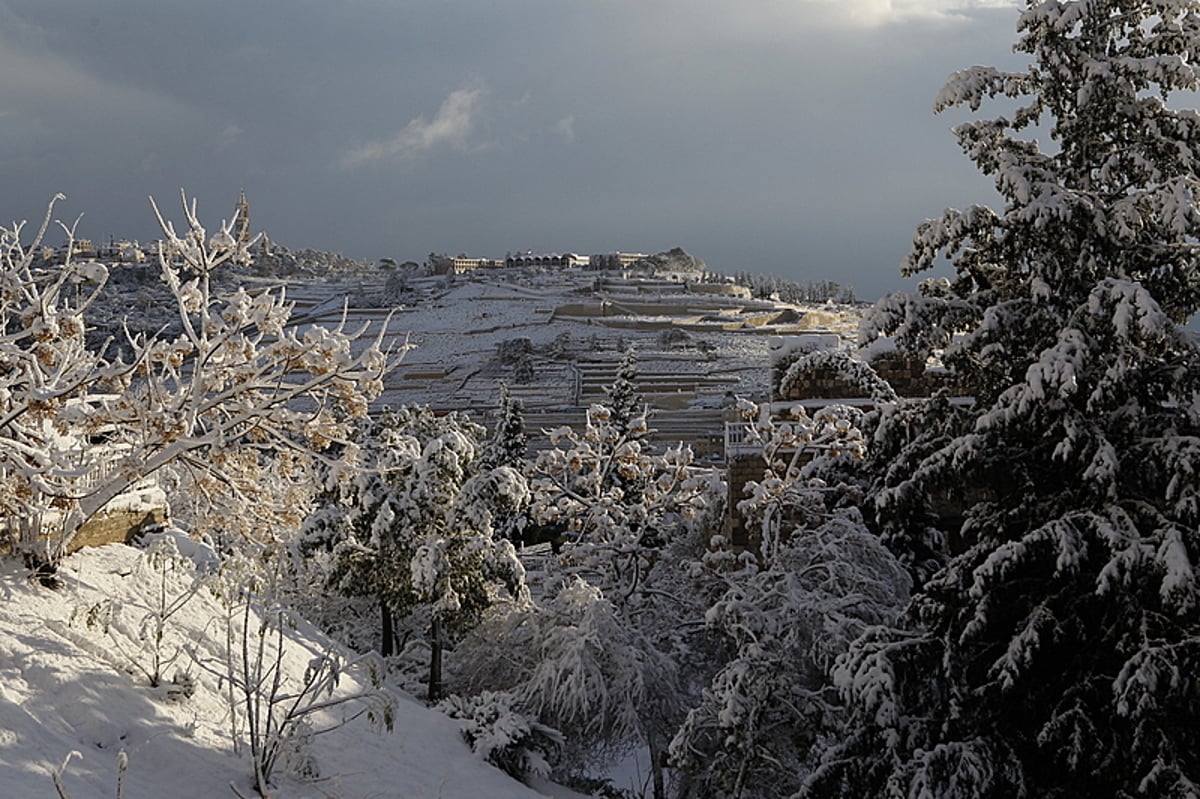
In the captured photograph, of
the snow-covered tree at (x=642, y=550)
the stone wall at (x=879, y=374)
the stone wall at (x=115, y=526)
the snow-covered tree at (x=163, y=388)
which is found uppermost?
the snow-covered tree at (x=163, y=388)

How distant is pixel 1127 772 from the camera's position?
450cm

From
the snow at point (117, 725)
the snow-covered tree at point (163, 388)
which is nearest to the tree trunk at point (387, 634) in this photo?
the snow at point (117, 725)

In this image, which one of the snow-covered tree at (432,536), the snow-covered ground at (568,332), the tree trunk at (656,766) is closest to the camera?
the tree trunk at (656,766)

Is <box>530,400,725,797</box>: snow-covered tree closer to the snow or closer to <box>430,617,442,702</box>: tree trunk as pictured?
<box>430,617,442,702</box>: tree trunk

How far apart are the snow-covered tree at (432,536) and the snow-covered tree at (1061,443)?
5792 mm

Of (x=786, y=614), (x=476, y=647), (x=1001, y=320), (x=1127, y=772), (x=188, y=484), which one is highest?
(x=1001, y=320)

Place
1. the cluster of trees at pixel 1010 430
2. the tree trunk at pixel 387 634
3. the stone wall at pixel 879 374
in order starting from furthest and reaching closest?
1. the tree trunk at pixel 387 634
2. the stone wall at pixel 879 374
3. the cluster of trees at pixel 1010 430

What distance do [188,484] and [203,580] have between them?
0.88m

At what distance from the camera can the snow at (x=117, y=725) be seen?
14.5ft

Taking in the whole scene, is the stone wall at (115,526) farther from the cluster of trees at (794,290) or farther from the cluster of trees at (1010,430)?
the cluster of trees at (794,290)

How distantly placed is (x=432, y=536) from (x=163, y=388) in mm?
5844

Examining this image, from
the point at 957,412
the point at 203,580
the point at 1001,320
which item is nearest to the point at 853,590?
the point at 957,412

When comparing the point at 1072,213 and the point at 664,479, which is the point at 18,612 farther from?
the point at 664,479

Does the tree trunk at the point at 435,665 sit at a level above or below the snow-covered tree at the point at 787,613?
below
